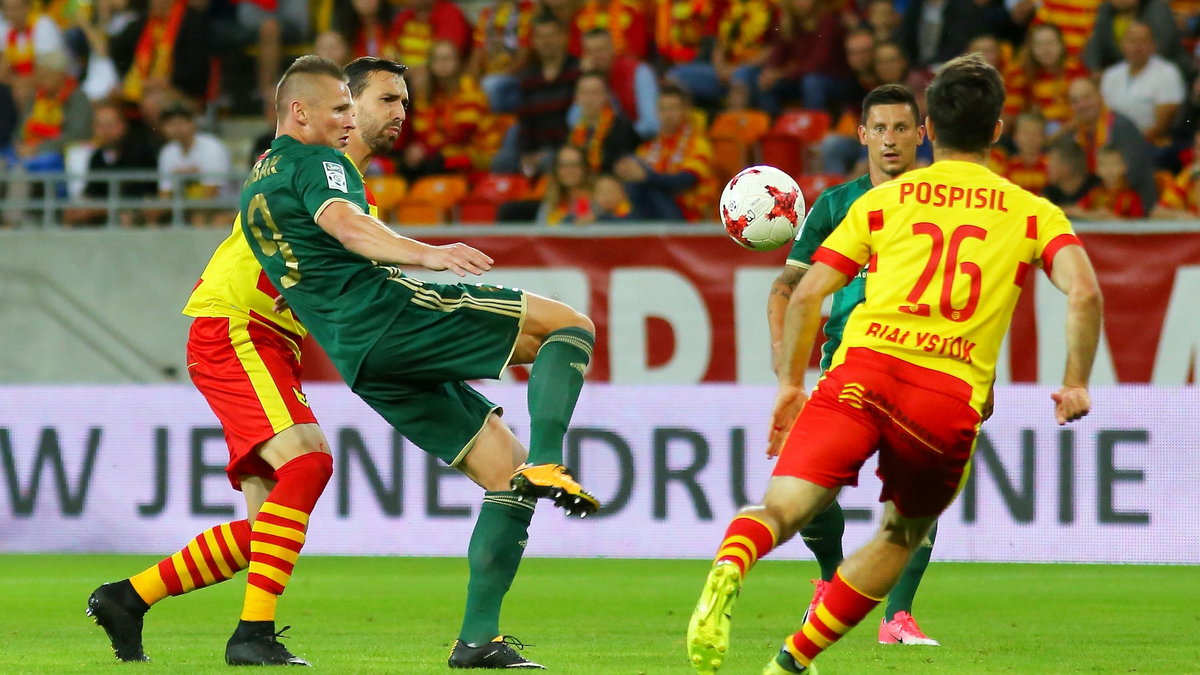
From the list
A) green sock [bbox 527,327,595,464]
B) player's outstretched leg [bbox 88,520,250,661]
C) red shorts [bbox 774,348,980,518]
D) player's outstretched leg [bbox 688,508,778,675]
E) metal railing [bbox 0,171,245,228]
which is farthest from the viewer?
metal railing [bbox 0,171,245,228]

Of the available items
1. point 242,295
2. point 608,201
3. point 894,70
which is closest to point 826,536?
point 242,295

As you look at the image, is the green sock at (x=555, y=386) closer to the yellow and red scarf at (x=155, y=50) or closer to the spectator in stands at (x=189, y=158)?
the spectator in stands at (x=189, y=158)

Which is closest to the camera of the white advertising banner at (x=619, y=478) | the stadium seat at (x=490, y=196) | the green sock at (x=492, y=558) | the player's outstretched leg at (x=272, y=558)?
the green sock at (x=492, y=558)

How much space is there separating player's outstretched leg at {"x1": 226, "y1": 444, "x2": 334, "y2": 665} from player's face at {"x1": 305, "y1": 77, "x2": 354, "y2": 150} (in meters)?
1.09

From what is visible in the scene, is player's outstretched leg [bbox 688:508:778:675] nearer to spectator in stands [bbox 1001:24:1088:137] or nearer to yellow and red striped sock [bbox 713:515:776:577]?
yellow and red striped sock [bbox 713:515:776:577]

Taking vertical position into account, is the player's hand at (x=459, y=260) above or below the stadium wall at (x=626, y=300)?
above

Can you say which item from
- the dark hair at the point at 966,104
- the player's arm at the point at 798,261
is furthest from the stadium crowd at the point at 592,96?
the dark hair at the point at 966,104

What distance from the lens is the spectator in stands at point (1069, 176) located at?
12.3 metres

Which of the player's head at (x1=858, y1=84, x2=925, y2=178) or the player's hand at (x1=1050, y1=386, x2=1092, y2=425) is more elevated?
the player's head at (x1=858, y1=84, x2=925, y2=178)

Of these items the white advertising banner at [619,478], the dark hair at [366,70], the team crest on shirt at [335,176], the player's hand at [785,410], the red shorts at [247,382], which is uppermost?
the dark hair at [366,70]

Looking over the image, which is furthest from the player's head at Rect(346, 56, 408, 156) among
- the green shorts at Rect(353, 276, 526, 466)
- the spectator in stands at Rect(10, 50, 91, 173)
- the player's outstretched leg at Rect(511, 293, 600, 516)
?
the spectator in stands at Rect(10, 50, 91, 173)

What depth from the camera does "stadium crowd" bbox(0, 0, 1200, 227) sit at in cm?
1312

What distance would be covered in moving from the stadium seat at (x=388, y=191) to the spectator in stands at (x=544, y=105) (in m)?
0.80

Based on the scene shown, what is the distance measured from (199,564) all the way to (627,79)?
8.91 meters
